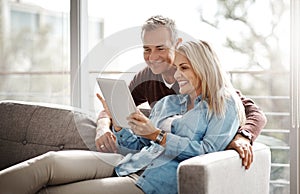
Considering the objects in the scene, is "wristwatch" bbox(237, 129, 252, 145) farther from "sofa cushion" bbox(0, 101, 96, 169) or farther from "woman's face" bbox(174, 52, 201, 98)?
"sofa cushion" bbox(0, 101, 96, 169)

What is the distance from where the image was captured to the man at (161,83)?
8.45ft

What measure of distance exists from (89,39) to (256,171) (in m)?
1.59

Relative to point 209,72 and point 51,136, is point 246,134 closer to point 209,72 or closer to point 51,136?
point 209,72

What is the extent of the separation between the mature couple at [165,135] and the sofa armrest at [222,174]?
0.07 meters

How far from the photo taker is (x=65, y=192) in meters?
2.39

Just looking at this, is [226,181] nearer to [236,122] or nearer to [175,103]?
[236,122]

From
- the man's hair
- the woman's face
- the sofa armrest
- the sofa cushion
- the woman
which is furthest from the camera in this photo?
the sofa cushion

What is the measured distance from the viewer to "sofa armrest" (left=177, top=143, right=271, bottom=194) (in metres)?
2.25

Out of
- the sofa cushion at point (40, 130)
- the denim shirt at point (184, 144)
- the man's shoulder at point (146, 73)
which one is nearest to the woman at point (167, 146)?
the denim shirt at point (184, 144)

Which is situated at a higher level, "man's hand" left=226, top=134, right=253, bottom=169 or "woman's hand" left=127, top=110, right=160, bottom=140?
"woman's hand" left=127, top=110, right=160, bottom=140

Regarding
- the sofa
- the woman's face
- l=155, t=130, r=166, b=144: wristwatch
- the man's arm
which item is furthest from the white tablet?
the man's arm

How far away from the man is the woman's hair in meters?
0.10

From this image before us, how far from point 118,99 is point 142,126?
17cm

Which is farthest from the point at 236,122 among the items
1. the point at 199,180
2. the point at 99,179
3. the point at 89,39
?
the point at 89,39
